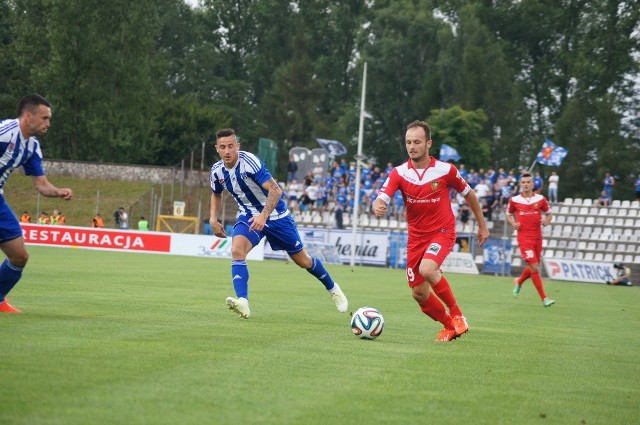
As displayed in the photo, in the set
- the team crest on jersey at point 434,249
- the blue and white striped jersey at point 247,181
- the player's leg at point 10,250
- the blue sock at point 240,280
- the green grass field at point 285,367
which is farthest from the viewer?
the blue and white striped jersey at point 247,181

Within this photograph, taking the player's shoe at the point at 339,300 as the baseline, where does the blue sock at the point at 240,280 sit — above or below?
above

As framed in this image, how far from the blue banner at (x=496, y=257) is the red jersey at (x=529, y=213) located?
1889cm

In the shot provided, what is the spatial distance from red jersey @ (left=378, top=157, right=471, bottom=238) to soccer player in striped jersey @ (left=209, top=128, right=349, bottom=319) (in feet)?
6.35

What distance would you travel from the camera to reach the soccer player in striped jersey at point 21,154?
10.0 meters

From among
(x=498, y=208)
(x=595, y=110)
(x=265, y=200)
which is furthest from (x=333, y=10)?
(x=265, y=200)

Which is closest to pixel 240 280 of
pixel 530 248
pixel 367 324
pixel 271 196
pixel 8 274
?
pixel 271 196

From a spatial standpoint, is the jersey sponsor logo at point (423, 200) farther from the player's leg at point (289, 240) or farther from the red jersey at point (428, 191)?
the player's leg at point (289, 240)

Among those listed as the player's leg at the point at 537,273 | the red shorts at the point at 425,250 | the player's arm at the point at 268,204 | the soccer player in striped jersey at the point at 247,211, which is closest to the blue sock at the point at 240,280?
the soccer player in striped jersey at the point at 247,211

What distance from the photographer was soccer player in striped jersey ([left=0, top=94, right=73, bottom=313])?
10031 millimetres

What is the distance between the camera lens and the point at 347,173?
160 ft

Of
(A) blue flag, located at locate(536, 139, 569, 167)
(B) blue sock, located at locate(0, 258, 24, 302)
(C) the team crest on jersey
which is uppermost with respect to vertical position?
(A) blue flag, located at locate(536, 139, 569, 167)

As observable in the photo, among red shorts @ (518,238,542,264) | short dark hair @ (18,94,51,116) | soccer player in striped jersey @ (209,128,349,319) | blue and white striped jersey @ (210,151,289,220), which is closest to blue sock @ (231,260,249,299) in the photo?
soccer player in striped jersey @ (209,128,349,319)

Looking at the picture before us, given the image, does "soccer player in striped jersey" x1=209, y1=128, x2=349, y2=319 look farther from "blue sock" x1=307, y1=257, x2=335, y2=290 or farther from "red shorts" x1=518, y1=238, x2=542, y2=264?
"red shorts" x1=518, y1=238, x2=542, y2=264

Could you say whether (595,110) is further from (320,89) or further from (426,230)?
(426,230)
